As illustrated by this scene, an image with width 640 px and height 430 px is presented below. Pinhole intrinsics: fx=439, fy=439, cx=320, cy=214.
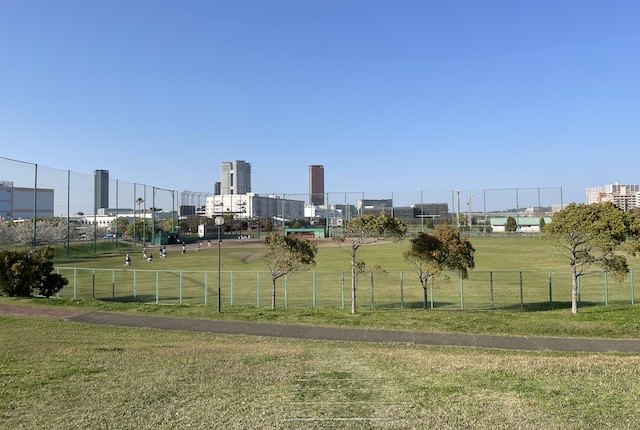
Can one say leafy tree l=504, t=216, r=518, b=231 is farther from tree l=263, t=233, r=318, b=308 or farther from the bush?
the bush

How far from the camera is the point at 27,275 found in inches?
958

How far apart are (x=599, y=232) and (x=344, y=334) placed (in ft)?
39.0

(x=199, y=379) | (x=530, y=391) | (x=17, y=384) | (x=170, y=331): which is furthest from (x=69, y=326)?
(x=530, y=391)

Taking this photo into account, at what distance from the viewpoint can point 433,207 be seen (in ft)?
336

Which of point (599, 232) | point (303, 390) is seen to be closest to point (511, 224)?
point (599, 232)

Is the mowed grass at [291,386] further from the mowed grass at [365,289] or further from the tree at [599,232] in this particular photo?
the mowed grass at [365,289]

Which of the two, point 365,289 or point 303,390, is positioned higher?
point 303,390

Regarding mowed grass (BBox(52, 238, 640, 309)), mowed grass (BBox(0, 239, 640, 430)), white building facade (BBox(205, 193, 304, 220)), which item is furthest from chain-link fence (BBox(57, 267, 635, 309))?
white building facade (BBox(205, 193, 304, 220))

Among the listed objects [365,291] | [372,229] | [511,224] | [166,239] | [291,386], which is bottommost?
[365,291]

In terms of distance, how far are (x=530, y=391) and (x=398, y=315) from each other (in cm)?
1141

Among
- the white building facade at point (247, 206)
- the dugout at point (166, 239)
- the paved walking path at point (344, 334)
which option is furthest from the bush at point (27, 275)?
the white building facade at point (247, 206)

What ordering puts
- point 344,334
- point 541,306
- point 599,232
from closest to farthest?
point 344,334, point 599,232, point 541,306

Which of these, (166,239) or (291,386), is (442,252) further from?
(166,239)

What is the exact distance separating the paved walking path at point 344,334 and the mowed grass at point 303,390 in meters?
3.27
